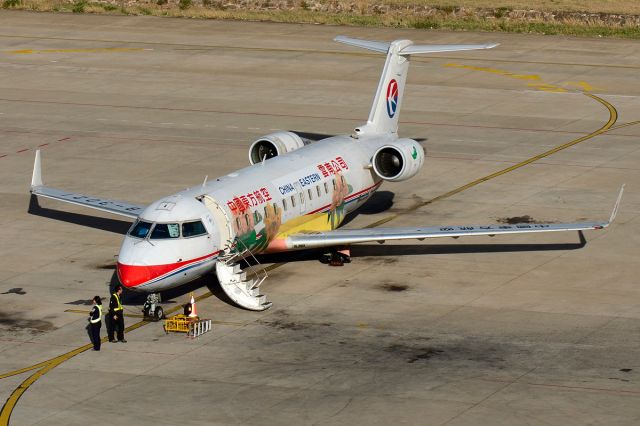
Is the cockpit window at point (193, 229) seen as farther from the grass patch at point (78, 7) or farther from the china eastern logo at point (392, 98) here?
the grass patch at point (78, 7)

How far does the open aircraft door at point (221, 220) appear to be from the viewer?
1350 inches

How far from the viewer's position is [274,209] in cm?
3638

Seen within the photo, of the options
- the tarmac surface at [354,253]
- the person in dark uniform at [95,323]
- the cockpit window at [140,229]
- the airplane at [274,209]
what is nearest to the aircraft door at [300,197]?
the airplane at [274,209]

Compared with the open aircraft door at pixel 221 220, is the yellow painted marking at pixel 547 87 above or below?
below

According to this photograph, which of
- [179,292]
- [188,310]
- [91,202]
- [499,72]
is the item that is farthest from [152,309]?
[499,72]

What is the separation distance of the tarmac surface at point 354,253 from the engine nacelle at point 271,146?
3358mm

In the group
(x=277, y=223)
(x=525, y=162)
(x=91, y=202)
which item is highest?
(x=277, y=223)

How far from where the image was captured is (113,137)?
5412cm

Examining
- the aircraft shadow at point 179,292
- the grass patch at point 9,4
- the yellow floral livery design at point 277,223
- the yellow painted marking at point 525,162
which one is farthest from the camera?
the grass patch at point 9,4

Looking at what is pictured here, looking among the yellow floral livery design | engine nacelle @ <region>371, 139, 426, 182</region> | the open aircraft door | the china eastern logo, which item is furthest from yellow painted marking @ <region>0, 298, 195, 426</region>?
the china eastern logo

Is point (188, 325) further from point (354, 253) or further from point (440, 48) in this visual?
point (440, 48)

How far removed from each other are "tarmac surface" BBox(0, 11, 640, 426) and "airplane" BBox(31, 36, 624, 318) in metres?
1.09

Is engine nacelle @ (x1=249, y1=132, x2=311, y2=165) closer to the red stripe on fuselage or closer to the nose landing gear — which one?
the nose landing gear

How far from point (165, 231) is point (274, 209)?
4068 millimetres
